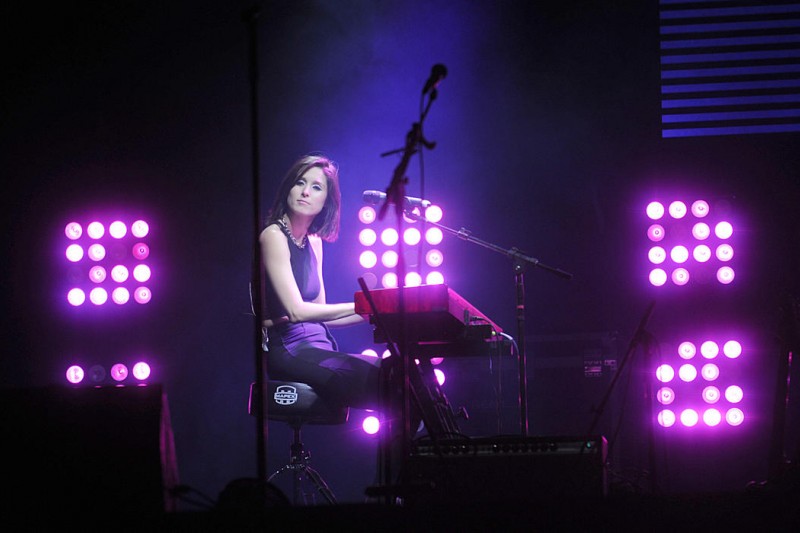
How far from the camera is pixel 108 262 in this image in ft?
21.8

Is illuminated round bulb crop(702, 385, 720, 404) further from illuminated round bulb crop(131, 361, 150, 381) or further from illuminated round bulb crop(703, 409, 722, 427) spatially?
illuminated round bulb crop(131, 361, 150, 381)

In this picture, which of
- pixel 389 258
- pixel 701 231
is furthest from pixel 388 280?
pixel 701 231

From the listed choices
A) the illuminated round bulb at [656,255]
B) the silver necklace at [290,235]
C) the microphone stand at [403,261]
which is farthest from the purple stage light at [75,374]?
the illuminated round bulb at [656,255]

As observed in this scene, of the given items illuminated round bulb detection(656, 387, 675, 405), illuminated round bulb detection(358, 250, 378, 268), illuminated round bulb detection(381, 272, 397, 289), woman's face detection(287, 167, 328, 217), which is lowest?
illuminated round bulb detection(656, 387, 675, 405)

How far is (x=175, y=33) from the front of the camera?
6.84 meters

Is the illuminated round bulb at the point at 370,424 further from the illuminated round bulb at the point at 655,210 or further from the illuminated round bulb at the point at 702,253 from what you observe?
the illuminated round bulb at the point at 702,253

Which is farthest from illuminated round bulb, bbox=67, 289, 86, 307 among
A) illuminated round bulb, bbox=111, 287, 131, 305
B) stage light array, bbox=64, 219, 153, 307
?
illuminated round bulb, bbox=111, 287, 131, 305

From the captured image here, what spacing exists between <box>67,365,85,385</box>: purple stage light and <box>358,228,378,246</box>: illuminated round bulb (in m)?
2.35

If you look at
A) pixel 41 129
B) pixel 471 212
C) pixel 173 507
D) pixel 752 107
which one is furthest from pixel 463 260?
→ pixel 173 507

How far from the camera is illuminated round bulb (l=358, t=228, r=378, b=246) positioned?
6.60m

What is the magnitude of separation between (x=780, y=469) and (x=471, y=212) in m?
2.97

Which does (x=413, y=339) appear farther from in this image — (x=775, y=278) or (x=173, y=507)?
(x=775, y=278)

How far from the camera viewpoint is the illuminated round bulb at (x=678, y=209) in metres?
6.39

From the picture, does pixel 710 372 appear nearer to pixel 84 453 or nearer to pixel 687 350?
pixel 687 350
